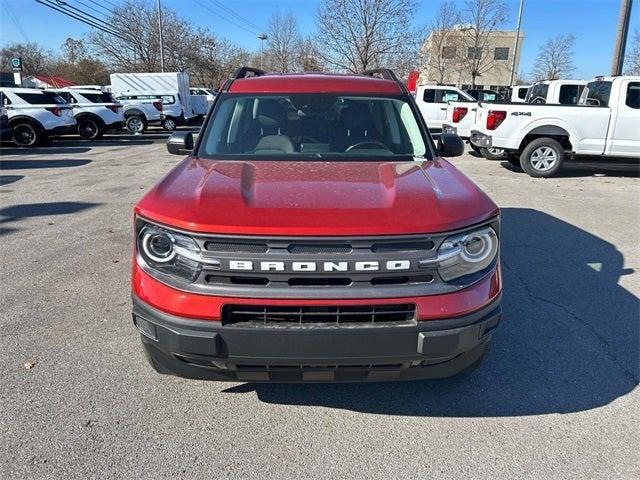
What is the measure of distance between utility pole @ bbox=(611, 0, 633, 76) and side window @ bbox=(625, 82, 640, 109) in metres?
6.35

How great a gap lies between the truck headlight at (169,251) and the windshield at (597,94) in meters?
10.7

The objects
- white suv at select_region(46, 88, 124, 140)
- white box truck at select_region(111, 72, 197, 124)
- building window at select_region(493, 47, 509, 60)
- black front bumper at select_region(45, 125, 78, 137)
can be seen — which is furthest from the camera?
building window at select_region(493, 47, 509, 60)

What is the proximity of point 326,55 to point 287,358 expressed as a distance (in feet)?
89.8

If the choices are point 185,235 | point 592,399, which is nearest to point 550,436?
point 592,399

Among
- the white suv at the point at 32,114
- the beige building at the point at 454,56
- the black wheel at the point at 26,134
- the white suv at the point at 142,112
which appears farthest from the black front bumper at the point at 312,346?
the beige building at the point at 454,56

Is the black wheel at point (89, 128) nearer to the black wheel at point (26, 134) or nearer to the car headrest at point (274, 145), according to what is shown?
the black wheel at point (26, 134)

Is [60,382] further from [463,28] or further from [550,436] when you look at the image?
[463,28]

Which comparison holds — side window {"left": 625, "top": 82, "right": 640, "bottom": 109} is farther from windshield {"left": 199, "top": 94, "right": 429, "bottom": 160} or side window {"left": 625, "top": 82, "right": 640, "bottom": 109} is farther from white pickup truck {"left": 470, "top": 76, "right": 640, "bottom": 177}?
windshield {"left": 199, "top": 94, "right": 429, "bottom": 160}

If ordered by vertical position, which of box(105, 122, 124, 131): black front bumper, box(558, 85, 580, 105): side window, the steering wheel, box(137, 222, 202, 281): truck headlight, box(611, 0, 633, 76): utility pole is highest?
box(611, 0, 633, 76): utility pole

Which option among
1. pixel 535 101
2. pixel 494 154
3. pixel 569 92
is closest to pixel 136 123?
pixel 494 154

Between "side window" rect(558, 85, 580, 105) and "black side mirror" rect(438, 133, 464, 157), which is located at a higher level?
"side window" rect(558, 85, 580, 105)

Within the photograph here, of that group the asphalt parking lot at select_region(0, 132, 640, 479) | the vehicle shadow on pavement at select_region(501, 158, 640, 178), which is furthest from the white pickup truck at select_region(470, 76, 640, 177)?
the asphalt parking lot at select_region(0, 132, 640, 479)

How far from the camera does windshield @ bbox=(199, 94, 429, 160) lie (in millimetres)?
3410

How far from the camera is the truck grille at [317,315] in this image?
2121mm
